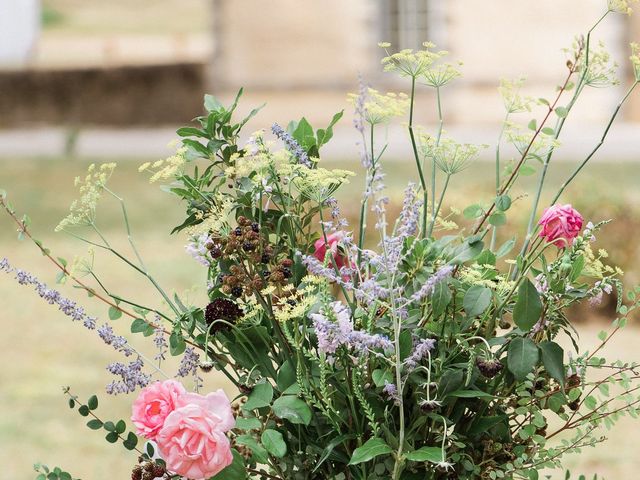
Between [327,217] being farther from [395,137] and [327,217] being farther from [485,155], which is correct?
[395,137]

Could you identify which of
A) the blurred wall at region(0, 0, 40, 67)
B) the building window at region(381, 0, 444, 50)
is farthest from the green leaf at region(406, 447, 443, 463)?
the blurred wall at region(0, 0, 40, 67)

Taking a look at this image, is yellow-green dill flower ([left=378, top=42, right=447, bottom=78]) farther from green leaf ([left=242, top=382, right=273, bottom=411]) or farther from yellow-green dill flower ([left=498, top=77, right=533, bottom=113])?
green leaf ([left=242, top=382, right=273, bottom=411])

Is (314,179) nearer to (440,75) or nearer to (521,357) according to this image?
(440,75)

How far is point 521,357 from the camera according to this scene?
1381 mm

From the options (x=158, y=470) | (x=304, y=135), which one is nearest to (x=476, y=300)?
(x=304, y=135)

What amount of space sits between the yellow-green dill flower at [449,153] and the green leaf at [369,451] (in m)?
0.39

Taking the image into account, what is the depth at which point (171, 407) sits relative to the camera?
140 centimetres

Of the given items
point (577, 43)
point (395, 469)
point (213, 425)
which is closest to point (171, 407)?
point (213, 425)

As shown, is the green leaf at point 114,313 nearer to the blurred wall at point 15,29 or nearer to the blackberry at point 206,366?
the blackberry at point 206,366

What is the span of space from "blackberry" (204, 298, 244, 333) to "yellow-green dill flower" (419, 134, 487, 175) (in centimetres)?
33

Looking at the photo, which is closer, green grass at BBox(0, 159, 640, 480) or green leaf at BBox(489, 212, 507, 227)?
green leaf at BBox(489, 212, 507, 227)

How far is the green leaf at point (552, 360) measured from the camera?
140 cm

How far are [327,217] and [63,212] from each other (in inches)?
183

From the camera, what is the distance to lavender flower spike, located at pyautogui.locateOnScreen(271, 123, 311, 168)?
1.50 meters
